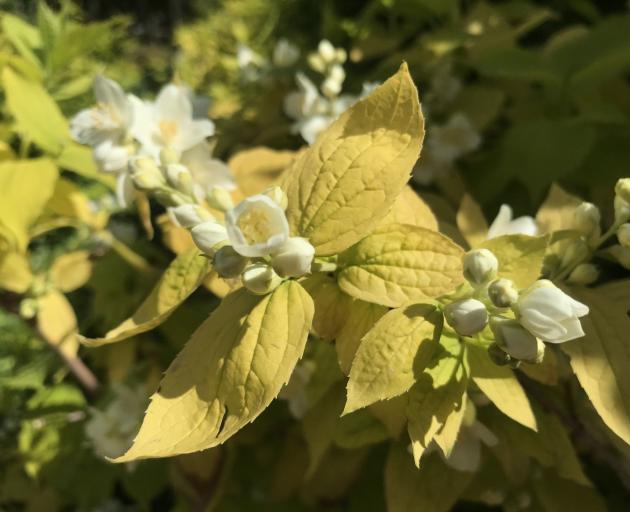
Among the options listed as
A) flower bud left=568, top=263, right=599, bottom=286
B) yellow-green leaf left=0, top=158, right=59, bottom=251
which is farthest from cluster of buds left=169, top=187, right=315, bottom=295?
yellow-green leaf left=0, top=158, right=59, bottom=251

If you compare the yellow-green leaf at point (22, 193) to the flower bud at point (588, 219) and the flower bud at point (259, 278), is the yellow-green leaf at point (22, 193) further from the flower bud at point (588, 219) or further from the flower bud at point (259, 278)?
the flower bud at point (588, 219)

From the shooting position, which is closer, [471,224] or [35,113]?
[471,224]

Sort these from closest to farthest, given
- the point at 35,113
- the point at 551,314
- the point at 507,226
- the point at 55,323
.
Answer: the point at 551,314 → the point at 507,226 → the point at 35,113 → the point at 55,323

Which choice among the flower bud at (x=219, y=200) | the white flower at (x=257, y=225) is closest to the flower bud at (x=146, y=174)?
the flower bud at (x=219, y=200)

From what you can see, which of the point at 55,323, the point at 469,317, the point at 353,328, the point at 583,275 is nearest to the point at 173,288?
the point at 353,328

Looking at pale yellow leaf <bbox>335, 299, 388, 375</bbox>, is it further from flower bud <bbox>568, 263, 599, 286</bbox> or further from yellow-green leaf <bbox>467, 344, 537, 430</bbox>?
flower bud <bbox>568, 263, 599, 286</bbox>

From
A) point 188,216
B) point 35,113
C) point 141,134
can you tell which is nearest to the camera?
point 188,216

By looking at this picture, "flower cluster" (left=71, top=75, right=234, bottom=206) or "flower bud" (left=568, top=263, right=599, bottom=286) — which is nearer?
"flower bud" (left=568, top=263, right=599, bottom=286)

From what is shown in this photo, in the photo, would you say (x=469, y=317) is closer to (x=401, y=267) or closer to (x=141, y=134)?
(x=401, y=267)
